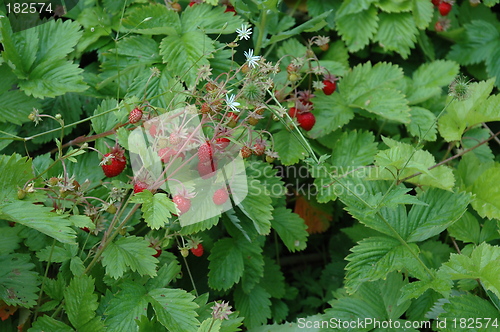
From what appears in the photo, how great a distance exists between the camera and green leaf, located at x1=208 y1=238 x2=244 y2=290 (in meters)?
1.51

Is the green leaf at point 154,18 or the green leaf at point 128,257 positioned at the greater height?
the green leaf at point 154,18

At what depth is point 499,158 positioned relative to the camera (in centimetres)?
198

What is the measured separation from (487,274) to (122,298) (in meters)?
0.97

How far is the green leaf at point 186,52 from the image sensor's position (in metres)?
1.53

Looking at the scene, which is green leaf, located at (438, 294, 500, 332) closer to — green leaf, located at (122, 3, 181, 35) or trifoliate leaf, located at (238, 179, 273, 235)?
trifoliate leaf, located at (238, 179, 273, 235)

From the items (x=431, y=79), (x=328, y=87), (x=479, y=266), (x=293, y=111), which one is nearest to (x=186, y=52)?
(x=293, y=111)

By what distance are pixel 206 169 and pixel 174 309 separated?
0.38 meters

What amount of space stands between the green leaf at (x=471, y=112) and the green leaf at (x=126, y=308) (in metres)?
1.14

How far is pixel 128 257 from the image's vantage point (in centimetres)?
127

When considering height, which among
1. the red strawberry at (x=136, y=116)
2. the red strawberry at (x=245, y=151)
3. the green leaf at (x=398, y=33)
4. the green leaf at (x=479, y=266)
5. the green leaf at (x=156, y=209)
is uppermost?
the green leaf at (x=398, y=33)

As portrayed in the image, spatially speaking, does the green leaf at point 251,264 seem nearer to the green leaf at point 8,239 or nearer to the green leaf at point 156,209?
the green leaf at point 156,209

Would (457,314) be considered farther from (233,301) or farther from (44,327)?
→ (44,327)

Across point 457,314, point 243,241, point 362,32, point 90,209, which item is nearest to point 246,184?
point 243,241

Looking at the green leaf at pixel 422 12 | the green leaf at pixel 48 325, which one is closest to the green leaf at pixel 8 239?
the green leaf at pixel 48 325
